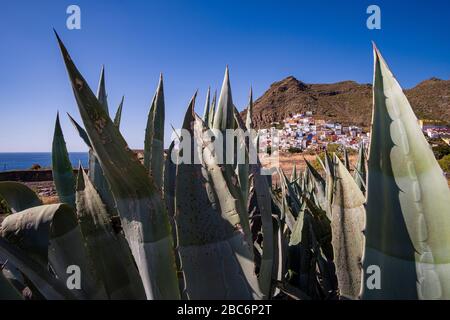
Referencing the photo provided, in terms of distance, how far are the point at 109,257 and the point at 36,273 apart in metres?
0.18

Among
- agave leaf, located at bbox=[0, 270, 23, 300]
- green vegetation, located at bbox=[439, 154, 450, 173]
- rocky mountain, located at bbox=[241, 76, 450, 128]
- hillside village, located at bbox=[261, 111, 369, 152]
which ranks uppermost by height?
rocky mountain, located at bbox=[241, 76, 450, 128]

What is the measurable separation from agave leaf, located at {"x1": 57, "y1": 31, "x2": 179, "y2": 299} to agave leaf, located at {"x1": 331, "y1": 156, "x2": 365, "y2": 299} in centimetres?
43

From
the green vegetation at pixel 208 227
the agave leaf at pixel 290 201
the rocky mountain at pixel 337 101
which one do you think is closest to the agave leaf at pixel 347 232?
the green vegetation at pixel 208 227

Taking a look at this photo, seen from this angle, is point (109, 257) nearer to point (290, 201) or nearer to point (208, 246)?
point (208, 246)

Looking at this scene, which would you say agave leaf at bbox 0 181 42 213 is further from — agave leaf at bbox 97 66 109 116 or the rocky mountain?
the rocky mountain

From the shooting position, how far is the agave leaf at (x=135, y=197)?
59 centimetres

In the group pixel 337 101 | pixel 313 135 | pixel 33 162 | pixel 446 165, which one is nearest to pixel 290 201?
pixel 446 165

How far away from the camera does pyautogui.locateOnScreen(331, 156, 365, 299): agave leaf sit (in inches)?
33.3

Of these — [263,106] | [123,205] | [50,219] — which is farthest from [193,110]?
[263,106]

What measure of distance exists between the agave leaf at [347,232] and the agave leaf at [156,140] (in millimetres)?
524

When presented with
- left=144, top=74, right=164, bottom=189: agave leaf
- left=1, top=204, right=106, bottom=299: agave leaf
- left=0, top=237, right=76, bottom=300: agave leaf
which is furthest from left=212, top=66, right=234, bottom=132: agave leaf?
left=0, top=237, right=76, bottom=300: agave leaf
